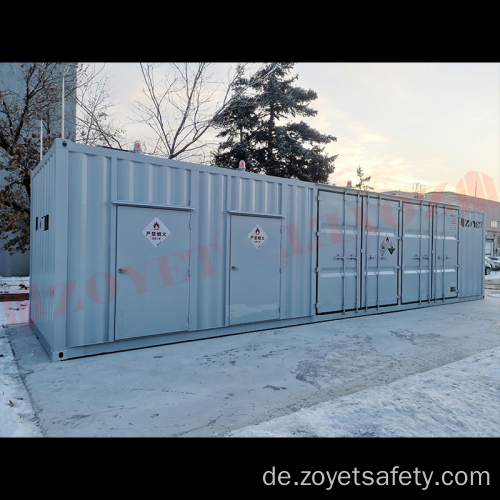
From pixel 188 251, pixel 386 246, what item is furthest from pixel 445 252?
pixel 188 251

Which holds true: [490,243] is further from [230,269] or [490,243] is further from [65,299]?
[65,299]

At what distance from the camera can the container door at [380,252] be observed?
789 cm

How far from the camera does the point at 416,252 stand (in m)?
8.98

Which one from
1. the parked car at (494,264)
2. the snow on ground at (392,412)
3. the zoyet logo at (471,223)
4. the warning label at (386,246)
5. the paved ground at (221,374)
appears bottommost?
the paved ground at (221,374)

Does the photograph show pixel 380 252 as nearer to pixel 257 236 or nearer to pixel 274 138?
pixel 257 236

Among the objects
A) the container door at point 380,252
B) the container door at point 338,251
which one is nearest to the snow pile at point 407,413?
the container door at point 338,251

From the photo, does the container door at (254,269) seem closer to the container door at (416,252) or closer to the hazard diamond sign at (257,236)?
the hazard diamond sign at (257,236)

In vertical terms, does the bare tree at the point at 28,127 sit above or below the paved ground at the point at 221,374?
above

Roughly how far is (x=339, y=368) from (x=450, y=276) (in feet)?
23.8

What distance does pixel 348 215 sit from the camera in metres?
7.57

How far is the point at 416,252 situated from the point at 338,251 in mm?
2823

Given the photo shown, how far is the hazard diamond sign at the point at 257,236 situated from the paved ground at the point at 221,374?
154 centimetres
